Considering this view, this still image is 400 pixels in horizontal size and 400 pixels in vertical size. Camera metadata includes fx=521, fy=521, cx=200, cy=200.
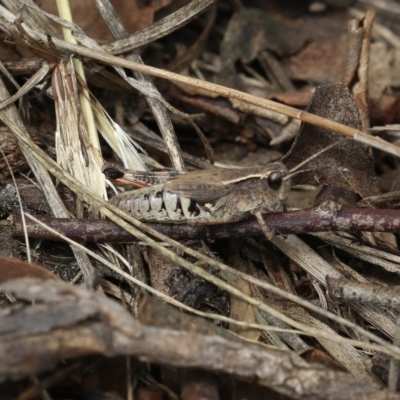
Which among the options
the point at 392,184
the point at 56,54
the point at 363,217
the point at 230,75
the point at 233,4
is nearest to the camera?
the point at 363,217

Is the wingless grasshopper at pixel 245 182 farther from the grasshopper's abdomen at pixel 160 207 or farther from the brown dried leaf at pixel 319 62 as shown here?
the brown dried leaf at pixel 319 62

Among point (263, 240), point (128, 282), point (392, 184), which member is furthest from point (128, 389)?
point (392, 184)

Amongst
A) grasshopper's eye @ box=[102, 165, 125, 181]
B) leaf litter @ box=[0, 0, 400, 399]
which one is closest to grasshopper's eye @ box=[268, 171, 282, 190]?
leaf litter @ box=[0, 0, 400, 399]

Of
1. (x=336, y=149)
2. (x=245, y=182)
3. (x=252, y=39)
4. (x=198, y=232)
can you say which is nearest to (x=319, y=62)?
(x=252, y=39)

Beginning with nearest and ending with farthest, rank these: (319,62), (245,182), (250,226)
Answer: (250,226) → (245,182) → (319,62)

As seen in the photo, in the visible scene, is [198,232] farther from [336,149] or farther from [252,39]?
[252,39]

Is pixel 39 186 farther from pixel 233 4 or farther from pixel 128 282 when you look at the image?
pixel 233 4
